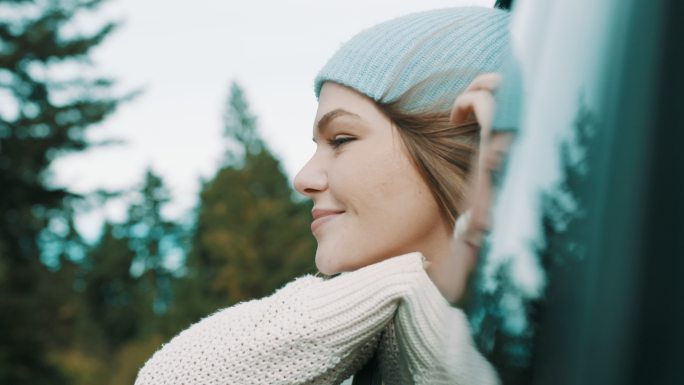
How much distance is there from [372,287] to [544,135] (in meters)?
0.60

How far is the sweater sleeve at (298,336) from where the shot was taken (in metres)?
1.08

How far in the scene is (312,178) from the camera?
138 centimetres

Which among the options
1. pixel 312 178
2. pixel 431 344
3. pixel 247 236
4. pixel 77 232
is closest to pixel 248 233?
pixel 247 236

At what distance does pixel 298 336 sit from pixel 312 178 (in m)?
0.31

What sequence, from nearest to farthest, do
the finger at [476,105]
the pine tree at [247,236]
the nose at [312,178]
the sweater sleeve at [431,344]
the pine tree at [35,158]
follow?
the sweater sleeve at [431,344], the finger at [476,105], the nose at [312,178], the pine tree at [35,158], the pine tree at [247,236]

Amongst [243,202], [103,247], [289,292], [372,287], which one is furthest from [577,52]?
[103,247]

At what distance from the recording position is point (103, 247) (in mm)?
40188

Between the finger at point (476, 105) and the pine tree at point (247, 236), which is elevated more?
the pine tree at point (247, 236)

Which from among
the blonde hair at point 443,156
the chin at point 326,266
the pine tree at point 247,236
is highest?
the pine tree at point 247,236

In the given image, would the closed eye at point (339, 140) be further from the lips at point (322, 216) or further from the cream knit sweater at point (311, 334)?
the cream knit sweater at point (311, 334)

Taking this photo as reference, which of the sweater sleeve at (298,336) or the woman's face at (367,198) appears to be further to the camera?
the woman's face at (367,198)

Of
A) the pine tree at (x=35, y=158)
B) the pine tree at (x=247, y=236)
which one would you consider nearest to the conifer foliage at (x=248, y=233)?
the pine tree at (x=247, y=236)

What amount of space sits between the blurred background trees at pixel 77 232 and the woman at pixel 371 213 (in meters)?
18.4

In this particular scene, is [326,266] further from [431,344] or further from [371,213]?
[431,344]
